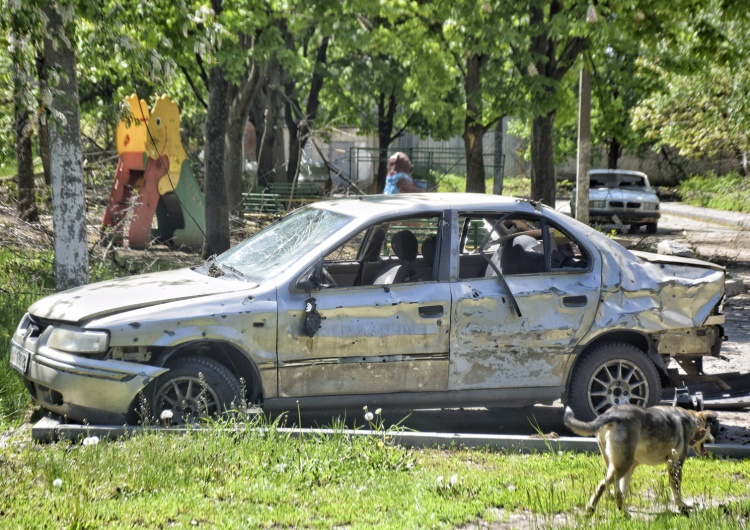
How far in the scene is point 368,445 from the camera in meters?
5.43

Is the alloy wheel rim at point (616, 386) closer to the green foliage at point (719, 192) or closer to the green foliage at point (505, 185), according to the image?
the green foliage at point (719, 192)

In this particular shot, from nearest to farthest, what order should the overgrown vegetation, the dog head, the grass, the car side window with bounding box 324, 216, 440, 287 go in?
1. the grass
2. the dog head
3. the car side window with bounding box 324, 216, 440, 287
4. the overgrown vegetation

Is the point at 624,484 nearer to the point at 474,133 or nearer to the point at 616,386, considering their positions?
the point at 616,386

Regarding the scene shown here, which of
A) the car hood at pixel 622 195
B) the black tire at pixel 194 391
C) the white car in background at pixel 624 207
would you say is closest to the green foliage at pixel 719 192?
the car hood at pixel 622 195

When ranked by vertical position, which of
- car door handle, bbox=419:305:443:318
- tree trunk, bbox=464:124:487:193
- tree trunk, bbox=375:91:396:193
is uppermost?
tree trunk, bbox=375:91:396:193

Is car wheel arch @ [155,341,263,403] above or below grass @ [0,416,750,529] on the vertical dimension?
above

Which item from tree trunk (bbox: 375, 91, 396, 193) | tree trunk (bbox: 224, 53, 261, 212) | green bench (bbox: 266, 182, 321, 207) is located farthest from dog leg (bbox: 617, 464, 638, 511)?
tree trunk (bbox: 375, 91, 396, 193)

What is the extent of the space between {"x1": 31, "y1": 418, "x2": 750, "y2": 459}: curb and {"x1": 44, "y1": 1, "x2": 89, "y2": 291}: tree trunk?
294 cm

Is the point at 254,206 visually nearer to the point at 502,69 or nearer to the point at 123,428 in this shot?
the point at 502,69

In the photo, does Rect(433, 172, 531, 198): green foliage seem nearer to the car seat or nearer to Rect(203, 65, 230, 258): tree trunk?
Rect(203, 65, 230, 258): tree trunk

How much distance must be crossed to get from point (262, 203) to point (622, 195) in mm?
10018

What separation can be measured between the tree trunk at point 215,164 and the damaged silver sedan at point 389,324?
766 cm

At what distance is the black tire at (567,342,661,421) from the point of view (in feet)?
21.5

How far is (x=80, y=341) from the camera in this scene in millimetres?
5605
